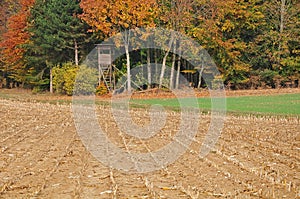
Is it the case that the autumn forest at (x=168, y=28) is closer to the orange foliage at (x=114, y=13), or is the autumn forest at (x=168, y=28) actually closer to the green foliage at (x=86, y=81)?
the orange foliage at (x=114, y=13)

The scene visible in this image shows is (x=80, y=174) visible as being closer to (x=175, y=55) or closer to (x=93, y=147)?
(x=93, y=147)

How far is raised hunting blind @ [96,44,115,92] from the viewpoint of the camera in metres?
34.5

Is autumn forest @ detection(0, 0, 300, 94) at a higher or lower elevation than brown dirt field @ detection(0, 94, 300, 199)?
higher

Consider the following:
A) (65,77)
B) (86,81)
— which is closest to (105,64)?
(86,81)

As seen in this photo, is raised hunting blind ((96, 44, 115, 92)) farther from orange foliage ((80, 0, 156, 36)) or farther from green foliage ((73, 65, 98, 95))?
orange foliage ((80, 0, 156, 36))

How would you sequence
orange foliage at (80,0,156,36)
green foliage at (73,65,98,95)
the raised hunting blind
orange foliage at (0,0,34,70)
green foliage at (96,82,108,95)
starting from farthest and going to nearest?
1. orange foliage at (0,0,34,70)
2. the raised hunting blind
3. green foliage at (96,82,108,95)
4. green foliage at (73,65,98,95)
5. orange foliage at (80,0,156,36)

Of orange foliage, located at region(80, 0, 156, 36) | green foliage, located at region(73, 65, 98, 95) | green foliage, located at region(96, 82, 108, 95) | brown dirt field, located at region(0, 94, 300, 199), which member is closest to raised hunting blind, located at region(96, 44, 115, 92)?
green foliage, located at region(96, 82, 108, 95)

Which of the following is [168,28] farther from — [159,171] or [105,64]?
[159,171]

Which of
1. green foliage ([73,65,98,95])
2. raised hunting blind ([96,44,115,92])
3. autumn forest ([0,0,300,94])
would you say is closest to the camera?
green foliage ([73,65,98,95])

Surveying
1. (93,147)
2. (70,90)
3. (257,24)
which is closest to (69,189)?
(93,147)

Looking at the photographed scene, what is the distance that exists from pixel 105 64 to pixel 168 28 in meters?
5.81

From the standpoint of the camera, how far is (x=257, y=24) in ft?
126

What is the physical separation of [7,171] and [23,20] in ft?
115

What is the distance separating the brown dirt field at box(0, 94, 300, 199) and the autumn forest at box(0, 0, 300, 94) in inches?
812
